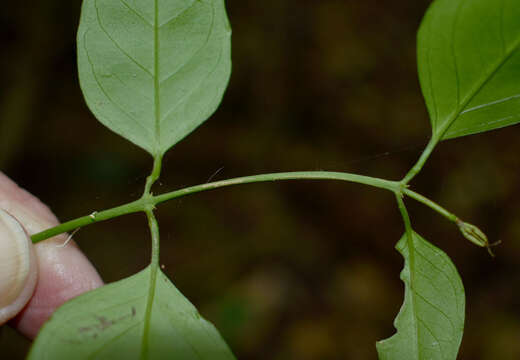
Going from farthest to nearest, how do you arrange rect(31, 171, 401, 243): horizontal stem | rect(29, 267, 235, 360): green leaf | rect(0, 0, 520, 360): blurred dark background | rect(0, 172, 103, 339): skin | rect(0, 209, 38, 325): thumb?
rect(0, 0, 520, 360): blurred dark background
rect(0, 172, 103, 339): skin
rect(0, 209, 38, 325): thumb
rect(31, 171, 401, 243): horizontal stem
rect(29, 267, 235, 360): green leaf

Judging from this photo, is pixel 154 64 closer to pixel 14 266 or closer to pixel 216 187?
pixel 216 187

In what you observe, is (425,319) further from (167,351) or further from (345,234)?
(345,234)

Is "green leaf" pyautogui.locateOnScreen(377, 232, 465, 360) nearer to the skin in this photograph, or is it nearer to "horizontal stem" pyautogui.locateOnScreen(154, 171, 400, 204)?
"horizontal stem" pyautogui.locateOnScreen(154, 171, 400, 204)

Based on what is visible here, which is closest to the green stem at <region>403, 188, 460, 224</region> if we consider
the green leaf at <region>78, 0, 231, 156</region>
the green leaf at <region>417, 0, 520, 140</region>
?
the green leaf at <region>417, 0, 520, 140</region>

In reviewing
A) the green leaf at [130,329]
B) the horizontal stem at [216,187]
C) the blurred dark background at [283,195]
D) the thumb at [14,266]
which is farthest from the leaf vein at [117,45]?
the blurred dark background at [283,195]

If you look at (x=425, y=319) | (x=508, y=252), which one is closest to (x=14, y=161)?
(x=425, y=319)

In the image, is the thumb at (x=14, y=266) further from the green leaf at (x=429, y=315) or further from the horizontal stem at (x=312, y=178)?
the green leaf at (x=429, y=315)
